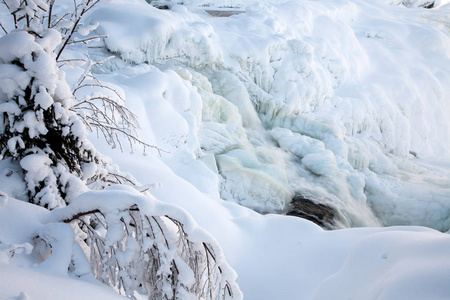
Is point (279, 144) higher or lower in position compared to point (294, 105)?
lower

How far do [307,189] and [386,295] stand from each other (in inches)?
223

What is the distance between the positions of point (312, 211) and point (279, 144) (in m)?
2.91

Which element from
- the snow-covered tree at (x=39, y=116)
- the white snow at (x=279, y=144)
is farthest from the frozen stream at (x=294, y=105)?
the snow-covered tree at (x=39, y=116)

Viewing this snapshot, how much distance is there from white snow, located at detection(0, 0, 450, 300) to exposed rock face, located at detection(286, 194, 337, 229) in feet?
0.66

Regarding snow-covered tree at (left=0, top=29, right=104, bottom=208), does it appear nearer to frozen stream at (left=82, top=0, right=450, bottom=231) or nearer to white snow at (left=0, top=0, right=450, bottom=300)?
white snow at (left=0, top=0, right=450, bottom=300)

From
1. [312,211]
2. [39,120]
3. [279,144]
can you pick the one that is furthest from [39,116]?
[279,144]

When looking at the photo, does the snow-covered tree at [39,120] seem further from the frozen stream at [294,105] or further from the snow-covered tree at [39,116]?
the frozen stream at [294,105]

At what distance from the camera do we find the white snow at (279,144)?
5.11ft

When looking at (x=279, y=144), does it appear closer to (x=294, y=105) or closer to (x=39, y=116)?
(x=294, y=105)

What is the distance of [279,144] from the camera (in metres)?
8.92

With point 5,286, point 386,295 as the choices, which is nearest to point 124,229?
point 5,286

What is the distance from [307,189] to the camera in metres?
7.16

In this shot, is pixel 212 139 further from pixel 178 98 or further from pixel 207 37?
pixel 207 37

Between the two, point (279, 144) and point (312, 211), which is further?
point (279, 144)
